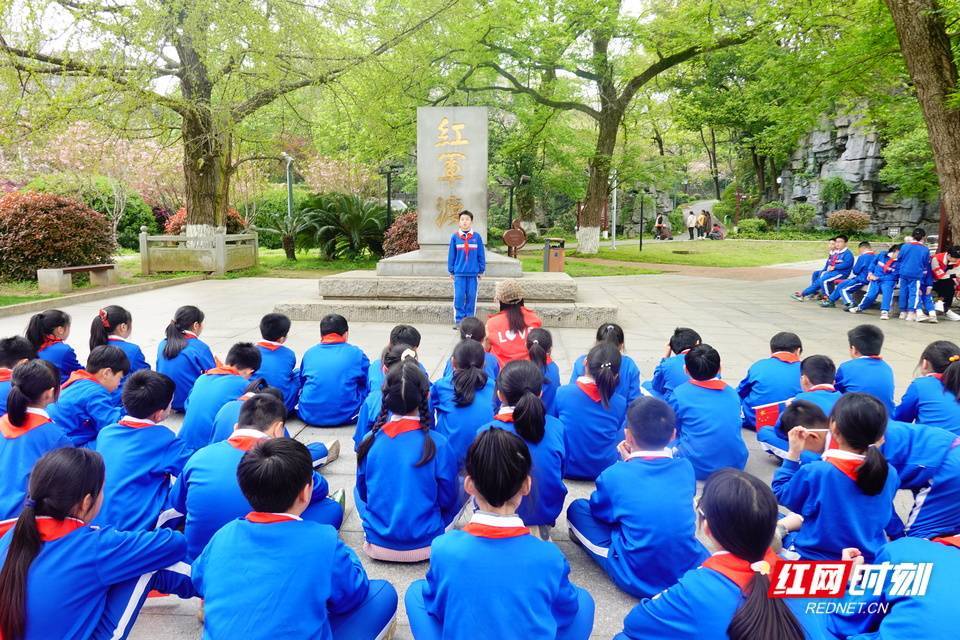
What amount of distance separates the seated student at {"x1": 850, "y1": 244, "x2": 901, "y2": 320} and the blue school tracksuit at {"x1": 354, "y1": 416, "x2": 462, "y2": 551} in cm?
930

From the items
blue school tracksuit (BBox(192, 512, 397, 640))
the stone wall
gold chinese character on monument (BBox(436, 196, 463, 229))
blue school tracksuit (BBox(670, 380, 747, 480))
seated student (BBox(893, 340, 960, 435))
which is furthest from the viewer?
the stone wall

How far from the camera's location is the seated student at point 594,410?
3.48m

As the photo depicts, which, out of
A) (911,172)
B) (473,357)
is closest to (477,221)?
(473,357)

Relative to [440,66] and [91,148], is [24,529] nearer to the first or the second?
[440,66]

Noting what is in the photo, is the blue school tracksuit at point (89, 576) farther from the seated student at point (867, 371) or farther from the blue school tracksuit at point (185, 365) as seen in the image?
the seated student at point (867, 371)

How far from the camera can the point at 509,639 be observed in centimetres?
179

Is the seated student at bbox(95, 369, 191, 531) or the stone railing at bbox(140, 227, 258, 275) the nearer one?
the seated student at bbox(95, 369, 191, 531)

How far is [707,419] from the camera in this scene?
349 cm

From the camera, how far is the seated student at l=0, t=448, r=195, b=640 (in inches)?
69.8

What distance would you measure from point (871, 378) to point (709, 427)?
4.30 feet

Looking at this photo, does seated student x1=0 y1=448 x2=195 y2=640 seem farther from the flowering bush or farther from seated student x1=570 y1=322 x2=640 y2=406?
the flowering bush

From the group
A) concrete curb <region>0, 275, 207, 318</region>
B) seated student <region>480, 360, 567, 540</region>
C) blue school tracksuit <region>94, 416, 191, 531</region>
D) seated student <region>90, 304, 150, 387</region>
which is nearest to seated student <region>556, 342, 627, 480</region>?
seated student <region>480, 360, 567, 540</region>

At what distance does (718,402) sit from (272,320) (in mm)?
2915

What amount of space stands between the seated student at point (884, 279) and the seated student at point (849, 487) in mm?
8558
